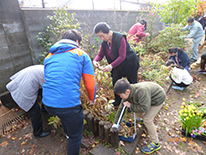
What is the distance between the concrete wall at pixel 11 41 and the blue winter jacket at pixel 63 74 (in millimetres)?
2698

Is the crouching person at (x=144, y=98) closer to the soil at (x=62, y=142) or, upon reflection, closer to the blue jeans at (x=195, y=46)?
the soil at (x=62, y=142)

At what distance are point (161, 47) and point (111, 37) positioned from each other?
497 cm

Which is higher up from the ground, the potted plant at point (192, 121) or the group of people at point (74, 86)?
the group of people at point (74, 86)

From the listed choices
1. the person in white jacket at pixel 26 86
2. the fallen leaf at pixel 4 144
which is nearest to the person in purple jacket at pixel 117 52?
the person in white jacket at pixel 26 86

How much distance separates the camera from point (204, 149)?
2.81 meters

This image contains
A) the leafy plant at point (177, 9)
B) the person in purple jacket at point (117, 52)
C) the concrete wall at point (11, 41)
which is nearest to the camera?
the person in purple jacket at point (117, 52)

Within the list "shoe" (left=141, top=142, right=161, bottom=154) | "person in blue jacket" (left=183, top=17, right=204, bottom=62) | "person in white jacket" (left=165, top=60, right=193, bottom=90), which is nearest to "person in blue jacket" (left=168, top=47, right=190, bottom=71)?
"person in white jacket" (left=165, top=60, right=193, bottom=90)

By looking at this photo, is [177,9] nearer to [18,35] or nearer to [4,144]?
[18,35]

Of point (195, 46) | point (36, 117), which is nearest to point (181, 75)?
point (195, 46)

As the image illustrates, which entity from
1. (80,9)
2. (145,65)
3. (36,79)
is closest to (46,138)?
(36,79)

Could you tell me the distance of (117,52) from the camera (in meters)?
3.06

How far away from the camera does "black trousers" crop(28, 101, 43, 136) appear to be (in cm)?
286

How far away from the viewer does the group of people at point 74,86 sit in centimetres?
190

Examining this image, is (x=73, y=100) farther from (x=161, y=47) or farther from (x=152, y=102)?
(x=161, y=47)
